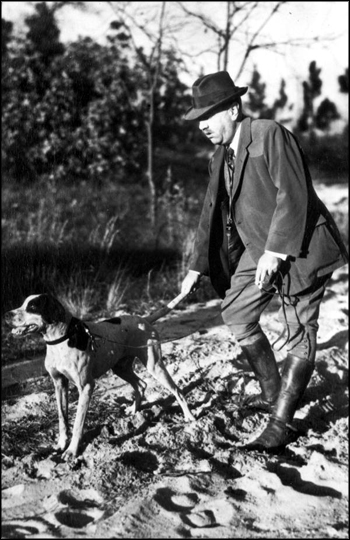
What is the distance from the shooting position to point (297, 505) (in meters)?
3.32

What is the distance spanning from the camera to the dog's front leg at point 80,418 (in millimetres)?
3430

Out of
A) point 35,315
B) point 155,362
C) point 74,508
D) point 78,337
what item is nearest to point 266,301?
point 155,362

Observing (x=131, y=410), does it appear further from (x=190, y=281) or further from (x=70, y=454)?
(x=190, y=281)

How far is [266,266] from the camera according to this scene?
11.4 feet

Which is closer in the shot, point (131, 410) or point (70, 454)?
point (70, 454)

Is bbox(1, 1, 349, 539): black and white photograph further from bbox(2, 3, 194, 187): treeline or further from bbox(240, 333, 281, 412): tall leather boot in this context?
bbox(2, 3, 194, 187): treeline

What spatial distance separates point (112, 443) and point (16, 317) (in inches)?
40.0

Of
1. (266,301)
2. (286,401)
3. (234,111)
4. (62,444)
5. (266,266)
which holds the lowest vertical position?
(62,444)

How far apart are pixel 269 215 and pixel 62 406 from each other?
5.03 ft

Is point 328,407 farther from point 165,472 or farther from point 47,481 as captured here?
point 47,481

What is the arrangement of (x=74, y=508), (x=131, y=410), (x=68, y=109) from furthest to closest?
(x=68, y=109) < (x=131, y=410) < (x=74, y=508)

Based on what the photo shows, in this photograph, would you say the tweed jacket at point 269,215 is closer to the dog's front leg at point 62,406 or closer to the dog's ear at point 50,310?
the dog's ear at point 50,310

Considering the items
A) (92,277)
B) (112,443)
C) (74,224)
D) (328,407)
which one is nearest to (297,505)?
(112,443)

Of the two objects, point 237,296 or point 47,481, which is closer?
point 47,481
